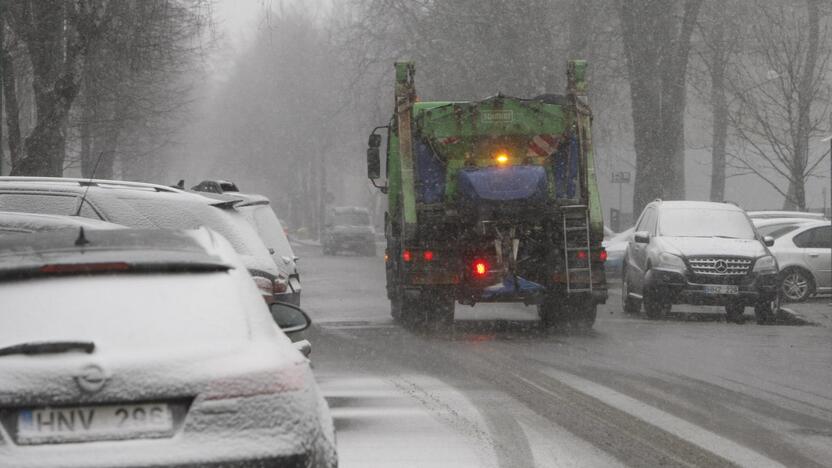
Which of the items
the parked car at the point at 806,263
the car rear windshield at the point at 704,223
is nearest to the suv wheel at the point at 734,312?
the car rear windshield at the point at 704,223

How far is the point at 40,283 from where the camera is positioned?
503 cm

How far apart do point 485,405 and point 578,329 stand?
317 inches

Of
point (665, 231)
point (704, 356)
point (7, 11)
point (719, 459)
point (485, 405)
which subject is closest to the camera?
point (719, 459)

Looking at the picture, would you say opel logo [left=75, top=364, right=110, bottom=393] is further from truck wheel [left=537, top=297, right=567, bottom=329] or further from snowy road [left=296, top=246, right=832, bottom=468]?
truck wheel [left=537, top=297, right=567, bottom=329]

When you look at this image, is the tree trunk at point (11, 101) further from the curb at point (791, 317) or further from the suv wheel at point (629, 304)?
the curb at point (791, 317)

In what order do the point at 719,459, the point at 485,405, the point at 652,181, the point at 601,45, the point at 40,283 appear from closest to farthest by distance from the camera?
the point at 40,283 → the point at 719,459 → the point at 485,405 → the point at 652,181 → the point at 601,45

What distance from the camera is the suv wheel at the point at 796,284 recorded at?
2498 cm

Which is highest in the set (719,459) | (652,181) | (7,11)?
(7,11)

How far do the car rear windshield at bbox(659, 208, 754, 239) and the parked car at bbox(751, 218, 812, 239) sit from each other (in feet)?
13.0

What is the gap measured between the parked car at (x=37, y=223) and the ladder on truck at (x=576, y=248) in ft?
27.2

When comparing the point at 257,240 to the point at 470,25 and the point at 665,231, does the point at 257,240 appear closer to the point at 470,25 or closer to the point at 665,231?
the point at 665,231

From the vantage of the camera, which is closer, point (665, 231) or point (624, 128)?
point (665, 231)

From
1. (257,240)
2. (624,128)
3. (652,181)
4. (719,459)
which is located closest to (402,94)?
(257,240)

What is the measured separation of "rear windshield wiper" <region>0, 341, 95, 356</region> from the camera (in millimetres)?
4746
